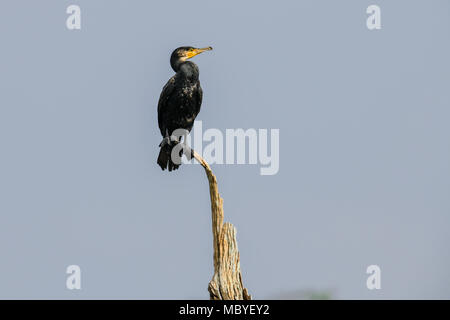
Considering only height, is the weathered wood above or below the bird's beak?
below

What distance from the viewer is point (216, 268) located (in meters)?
13.6

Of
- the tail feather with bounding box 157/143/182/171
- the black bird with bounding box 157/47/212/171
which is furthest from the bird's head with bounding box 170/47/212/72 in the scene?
the tail feather with bounding box 157/143/182/171

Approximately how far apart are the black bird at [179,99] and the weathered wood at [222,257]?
0.69 metres

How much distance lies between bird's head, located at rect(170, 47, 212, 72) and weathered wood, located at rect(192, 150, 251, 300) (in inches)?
57.6

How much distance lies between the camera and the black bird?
47.5 ft

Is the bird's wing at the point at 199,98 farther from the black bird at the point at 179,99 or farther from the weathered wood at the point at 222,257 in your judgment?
the weathered wood at the point at 222,257

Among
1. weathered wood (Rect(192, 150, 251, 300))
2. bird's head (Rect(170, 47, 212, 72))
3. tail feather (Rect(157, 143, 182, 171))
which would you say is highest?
bird's head (Rect(170, 47, 212, 72))

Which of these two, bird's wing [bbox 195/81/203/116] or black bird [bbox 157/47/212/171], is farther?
bird's wing [bbox 195/81/203/116]

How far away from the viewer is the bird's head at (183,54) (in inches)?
572

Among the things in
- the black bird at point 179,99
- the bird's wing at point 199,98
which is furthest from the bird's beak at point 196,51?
the bird's wing at point 199,98

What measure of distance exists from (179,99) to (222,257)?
2.34 metres

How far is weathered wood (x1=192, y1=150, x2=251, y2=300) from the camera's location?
13.4 m

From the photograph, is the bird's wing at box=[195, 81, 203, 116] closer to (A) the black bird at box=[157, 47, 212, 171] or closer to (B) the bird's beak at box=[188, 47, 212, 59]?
(A) the black bird at box=[157, 47, 212, 171]
